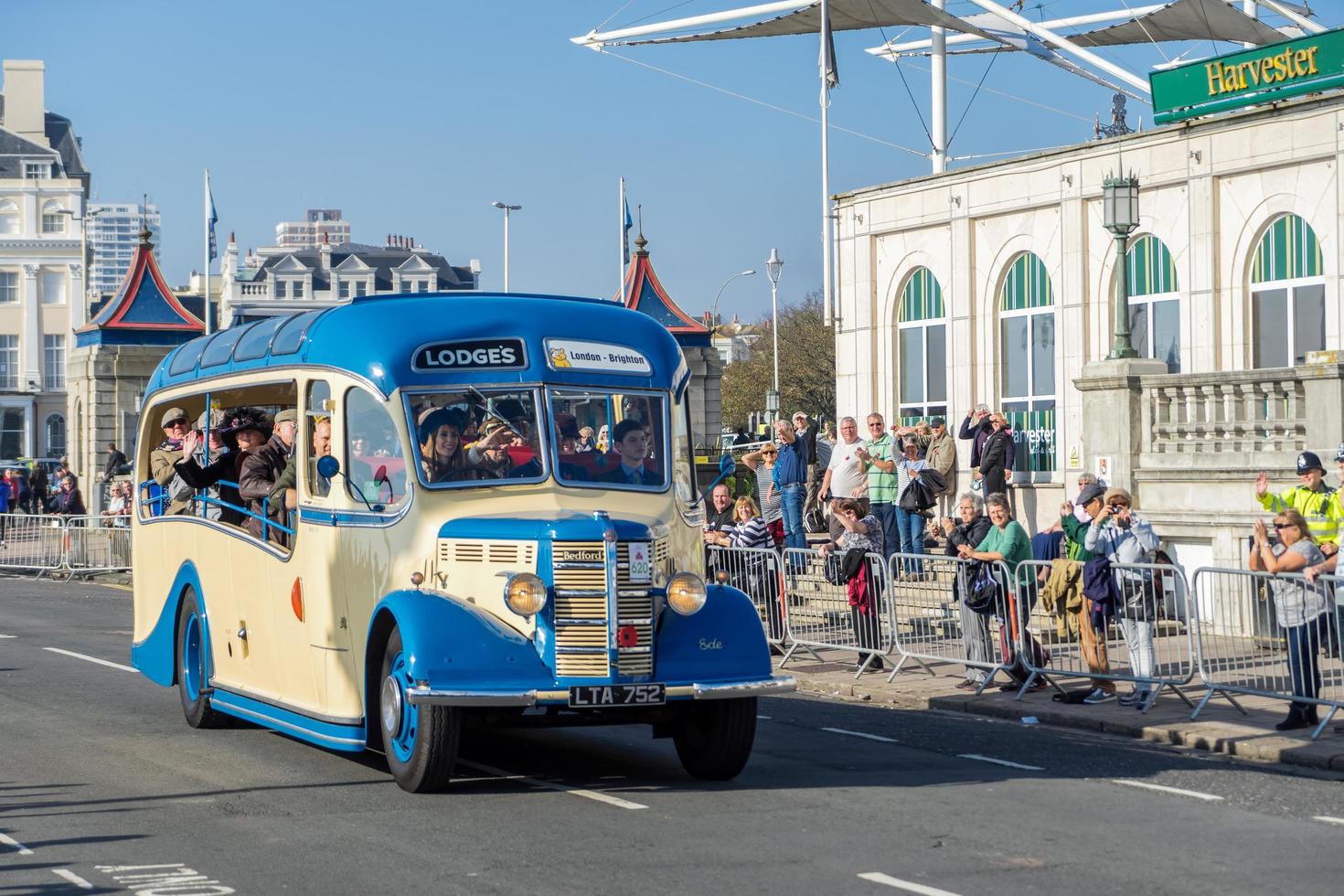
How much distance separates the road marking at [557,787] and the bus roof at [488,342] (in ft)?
8.06

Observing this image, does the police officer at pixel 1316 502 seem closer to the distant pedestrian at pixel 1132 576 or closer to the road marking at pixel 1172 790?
the distant pedestrian at pixel 1132 576

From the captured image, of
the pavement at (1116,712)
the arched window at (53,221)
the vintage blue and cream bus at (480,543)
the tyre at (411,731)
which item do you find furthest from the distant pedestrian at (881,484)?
the arched window at (53,221)

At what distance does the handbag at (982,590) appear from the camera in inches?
634

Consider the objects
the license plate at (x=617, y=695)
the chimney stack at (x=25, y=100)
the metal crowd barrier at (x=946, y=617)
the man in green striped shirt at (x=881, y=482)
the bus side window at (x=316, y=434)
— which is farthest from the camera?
the chimney stack at (x=25, y=100)

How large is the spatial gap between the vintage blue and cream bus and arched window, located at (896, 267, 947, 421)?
18.1m

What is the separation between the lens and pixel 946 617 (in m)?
17.0

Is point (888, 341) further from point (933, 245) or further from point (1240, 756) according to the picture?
point (1240, 756)

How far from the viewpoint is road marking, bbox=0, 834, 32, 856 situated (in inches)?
365

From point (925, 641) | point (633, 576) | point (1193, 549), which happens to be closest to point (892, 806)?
point (633, 576)

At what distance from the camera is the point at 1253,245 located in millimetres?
24984

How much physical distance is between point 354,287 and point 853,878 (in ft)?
360

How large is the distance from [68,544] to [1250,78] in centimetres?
2156

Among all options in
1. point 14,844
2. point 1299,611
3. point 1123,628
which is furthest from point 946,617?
point 14,844

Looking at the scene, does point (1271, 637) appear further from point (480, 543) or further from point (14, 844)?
point (14, 844)
